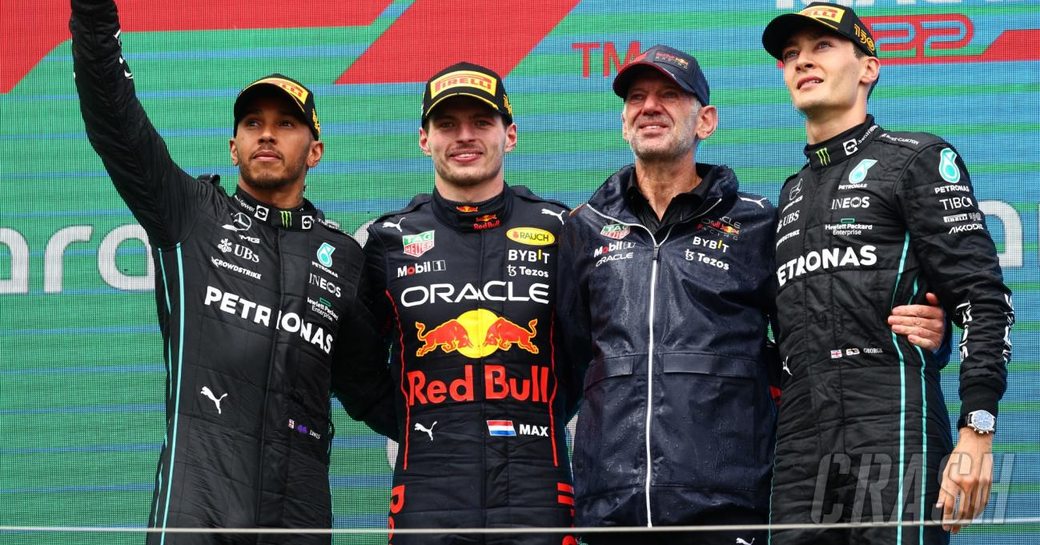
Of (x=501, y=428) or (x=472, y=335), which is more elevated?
(x=472, y=335)

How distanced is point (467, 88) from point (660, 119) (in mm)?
458

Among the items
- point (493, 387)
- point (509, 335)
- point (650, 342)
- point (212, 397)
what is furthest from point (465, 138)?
point (212, 397)

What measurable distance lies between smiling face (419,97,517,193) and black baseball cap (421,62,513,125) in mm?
18

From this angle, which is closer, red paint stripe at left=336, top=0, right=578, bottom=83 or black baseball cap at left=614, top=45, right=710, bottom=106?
black baseball cap at left=614, top=45, right=710, bottom=106

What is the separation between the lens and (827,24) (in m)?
2.76

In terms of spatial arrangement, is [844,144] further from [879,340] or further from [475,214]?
[475,214]

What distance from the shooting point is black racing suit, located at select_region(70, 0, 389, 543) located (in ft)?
8.85

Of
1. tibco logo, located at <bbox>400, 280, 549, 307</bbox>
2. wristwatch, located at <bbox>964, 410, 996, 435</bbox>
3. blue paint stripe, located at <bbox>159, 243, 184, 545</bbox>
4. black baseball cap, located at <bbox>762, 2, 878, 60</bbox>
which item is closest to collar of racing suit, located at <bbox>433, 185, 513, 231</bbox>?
tibco logo, located at <bbox>400, 280, 549, 307</bbox>

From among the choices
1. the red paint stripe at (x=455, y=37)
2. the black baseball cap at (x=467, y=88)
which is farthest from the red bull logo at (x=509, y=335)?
the red paint stripe at (x=455, y=37)

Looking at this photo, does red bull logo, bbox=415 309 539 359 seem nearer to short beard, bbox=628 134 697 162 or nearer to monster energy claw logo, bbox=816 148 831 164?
short beard, bbox=628 134 697 162

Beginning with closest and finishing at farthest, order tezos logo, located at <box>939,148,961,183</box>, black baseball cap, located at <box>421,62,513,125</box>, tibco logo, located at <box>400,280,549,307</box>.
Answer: tezos logo, located at <box>939,148,961,183</box>, tibco logo, located at <box>400,280,549,307</box>, black baseball cap, located at <box>421,62,513,125</box>

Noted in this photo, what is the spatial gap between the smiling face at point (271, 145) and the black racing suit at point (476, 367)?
0.80ft

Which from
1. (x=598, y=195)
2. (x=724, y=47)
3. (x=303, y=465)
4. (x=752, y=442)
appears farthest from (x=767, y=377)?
(x=724, y=47)

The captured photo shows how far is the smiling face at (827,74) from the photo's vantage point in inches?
108
